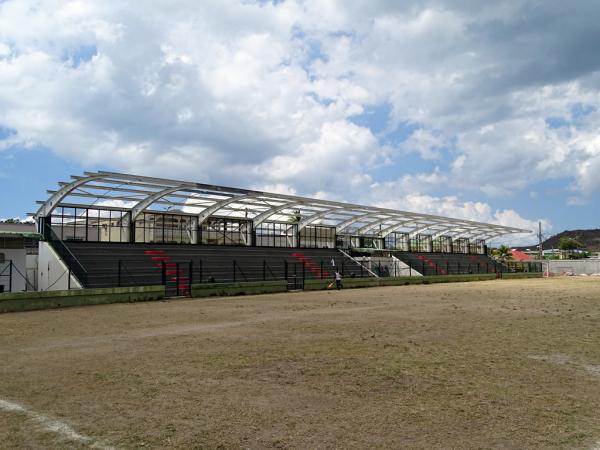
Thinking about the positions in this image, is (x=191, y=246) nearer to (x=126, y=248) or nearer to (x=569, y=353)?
(x=126, y=248)

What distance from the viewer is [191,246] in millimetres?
34781

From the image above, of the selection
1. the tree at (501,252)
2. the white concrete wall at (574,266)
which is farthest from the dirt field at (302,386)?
the tree at (501,252)

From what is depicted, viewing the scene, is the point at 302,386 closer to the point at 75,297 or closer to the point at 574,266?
the point at 75,297

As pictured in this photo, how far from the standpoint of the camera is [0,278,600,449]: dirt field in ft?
15.4

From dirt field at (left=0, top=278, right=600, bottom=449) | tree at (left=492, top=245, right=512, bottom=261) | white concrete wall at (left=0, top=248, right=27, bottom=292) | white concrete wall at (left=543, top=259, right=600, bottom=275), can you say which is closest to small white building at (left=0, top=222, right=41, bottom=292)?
white concrete wall at (left=0, top=248, right=27, bottom=292)

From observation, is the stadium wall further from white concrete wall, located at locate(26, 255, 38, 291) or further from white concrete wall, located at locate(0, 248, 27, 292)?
white concrete wall, located at locate(26, 255, 38, 291)

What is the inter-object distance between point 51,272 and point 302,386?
2279 centimetres

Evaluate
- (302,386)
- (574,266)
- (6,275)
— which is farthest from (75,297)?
(574,266)

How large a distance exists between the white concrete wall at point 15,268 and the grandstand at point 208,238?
5.62ft

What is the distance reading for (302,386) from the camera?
653 centimetres

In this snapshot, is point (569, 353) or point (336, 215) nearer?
point (569, 353)

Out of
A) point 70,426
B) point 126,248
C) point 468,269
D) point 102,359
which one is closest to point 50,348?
point 102,359

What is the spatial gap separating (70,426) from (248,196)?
1114 inches

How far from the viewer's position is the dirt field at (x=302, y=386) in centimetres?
469
